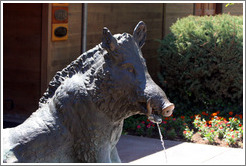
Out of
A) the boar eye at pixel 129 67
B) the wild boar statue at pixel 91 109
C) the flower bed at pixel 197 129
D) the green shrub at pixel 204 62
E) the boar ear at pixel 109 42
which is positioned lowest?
the flower bed at pixel 197 129

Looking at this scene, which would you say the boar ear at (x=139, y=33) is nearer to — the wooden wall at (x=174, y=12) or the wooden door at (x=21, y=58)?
the wooden door at (x=21, y=58)

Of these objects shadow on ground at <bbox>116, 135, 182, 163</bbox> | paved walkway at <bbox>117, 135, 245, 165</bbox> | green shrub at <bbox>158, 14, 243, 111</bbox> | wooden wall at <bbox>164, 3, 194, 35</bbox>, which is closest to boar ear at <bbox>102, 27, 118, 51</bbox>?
paved walkway at <bbox>117, 135, 245, 165</bbox>

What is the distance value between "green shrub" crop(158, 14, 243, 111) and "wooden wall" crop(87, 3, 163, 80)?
82cm

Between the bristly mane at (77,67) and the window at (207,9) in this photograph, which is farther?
the window at (207,9)

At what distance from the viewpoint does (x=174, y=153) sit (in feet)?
22.6

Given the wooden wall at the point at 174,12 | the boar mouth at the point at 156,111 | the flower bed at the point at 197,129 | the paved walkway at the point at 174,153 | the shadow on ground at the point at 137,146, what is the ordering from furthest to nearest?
the wooden wall at the point at 174,12 < the flower bed at the point at 197,129 < the shadow on ground at the point at 137,146 < the paved walkway at the point at 174,153 < the boar mouth at the point at 156,111

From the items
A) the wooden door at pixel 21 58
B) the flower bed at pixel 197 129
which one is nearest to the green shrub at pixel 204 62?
the flower bed at pixel 197 129

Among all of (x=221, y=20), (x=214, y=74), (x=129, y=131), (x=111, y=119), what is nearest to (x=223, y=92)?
(x=214, y=74)

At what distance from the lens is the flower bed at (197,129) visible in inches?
303

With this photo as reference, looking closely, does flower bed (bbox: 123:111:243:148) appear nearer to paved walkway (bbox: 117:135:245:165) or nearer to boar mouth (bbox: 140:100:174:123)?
paved walkway (bbox: 117:135:245:165)

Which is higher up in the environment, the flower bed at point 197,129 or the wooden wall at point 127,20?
the wooden wall at point 127,20

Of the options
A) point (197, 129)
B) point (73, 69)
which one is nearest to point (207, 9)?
point (197, 129)

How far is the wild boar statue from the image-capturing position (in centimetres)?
236

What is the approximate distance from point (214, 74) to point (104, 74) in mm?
7578
